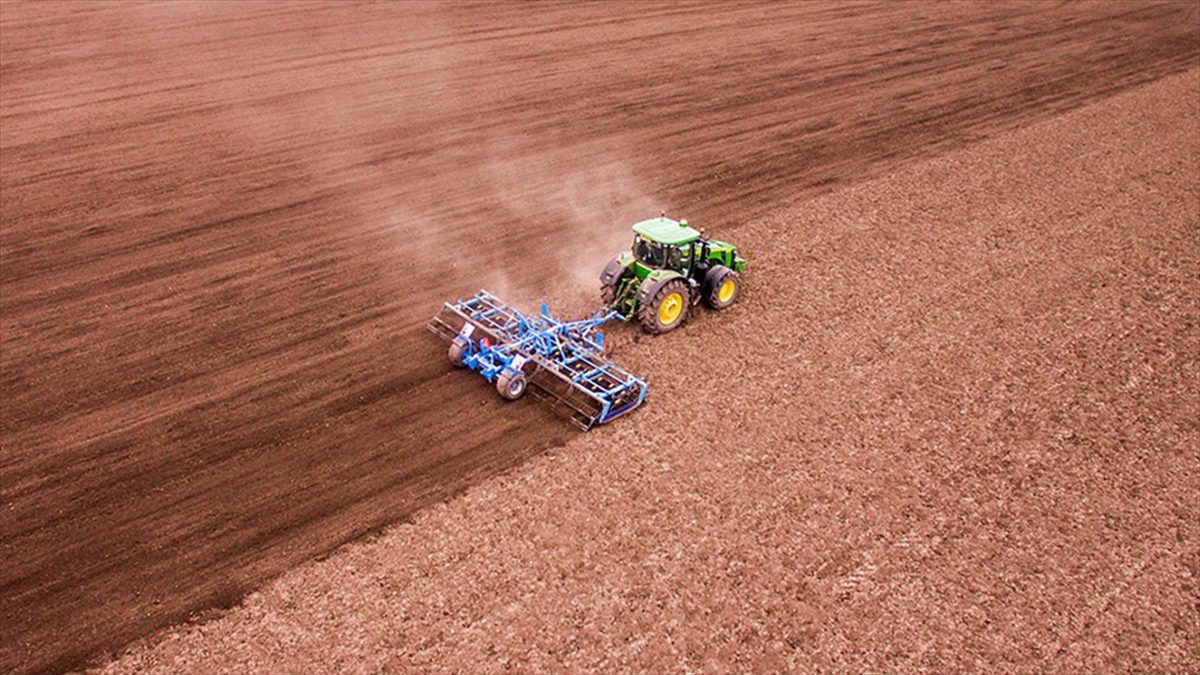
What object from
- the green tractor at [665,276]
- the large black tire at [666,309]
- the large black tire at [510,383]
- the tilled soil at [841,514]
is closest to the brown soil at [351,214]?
the tilled soil at [841,514]

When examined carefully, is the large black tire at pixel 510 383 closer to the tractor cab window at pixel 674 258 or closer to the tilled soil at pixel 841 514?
the tilled soil at pixel 841 514

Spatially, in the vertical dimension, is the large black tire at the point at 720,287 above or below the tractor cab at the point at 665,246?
below

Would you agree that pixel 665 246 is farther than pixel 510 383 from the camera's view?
Yes

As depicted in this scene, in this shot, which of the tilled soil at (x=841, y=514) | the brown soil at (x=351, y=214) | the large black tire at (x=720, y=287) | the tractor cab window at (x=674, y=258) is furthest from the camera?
the large black tire at (x=720, y=287)

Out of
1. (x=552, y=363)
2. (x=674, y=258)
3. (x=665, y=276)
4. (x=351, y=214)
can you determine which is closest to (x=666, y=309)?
(x=665, y=276)

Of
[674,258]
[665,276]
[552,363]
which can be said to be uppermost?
[674,258]

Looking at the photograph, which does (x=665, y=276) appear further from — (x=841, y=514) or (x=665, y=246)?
(x=841, y=514)

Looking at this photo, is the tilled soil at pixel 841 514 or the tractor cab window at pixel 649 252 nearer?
the tilled soil at pixel 841 514
